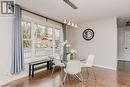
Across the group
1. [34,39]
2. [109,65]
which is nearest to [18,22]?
[34,39]

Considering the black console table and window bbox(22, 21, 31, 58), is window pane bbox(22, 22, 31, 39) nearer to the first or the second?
window bbox(22, 21, 31, 58)

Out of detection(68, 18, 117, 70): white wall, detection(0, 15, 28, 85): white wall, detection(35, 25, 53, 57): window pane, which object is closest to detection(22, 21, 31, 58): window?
detection(35, 25, 53, 57): window pane

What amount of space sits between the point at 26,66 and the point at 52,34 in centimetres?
226

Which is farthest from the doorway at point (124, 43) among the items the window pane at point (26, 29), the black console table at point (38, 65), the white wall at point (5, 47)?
the white wall at point (5, 47)

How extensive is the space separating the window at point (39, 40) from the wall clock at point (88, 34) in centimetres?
135

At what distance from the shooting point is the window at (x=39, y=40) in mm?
4761

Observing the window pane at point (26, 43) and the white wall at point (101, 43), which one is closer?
the window pane at point (26, 43)

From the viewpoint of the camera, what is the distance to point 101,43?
6328 mm

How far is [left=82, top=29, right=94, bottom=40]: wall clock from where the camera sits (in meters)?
6.63

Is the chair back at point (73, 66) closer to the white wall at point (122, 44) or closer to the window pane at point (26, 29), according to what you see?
the window pane at point (26, 29)

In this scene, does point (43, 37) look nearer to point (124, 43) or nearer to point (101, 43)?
point (101, 43)

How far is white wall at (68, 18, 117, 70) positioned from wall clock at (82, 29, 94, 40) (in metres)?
0.16

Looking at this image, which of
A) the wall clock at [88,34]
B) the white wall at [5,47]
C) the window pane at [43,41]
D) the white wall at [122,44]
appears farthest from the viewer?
the white wall at [122,44]

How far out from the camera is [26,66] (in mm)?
4551
